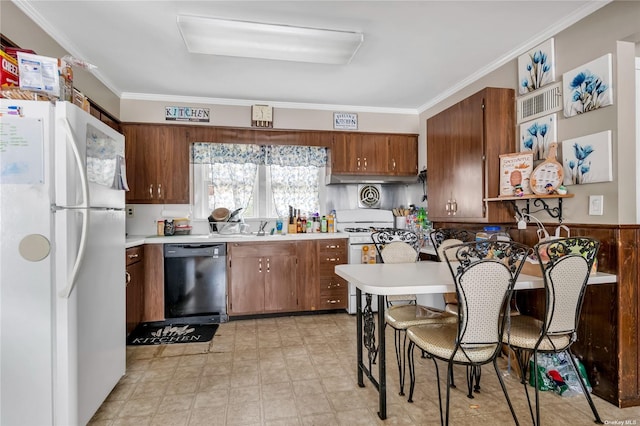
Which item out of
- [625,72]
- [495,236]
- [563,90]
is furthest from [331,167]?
[625,72]

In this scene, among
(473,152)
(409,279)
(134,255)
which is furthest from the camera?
(134,255)

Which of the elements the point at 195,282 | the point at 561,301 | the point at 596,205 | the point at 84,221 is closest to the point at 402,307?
the point at 561,301

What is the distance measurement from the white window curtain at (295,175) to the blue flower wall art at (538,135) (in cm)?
244

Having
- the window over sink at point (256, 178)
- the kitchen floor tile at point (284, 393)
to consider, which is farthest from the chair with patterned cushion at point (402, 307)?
the window over sink at point (256, 178)

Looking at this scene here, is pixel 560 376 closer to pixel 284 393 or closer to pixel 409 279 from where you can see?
pixel 409 279

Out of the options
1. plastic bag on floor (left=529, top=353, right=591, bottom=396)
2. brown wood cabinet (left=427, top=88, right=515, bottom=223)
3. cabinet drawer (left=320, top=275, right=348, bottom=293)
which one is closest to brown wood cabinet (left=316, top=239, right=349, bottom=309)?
cabinet drawer (left=320, top=275, right=348, bottom=293)

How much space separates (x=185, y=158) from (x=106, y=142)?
191cm

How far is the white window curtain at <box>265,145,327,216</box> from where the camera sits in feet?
14.4

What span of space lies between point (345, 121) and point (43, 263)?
11.9 ft

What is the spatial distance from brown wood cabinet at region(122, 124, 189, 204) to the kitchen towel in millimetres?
1448

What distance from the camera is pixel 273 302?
384 centimetres

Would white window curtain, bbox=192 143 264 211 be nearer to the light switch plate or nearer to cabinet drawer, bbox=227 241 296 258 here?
cabinet drawer, bbox=227 241 296 258

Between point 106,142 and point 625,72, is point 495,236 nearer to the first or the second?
point 625,72

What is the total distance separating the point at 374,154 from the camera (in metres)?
4.46
